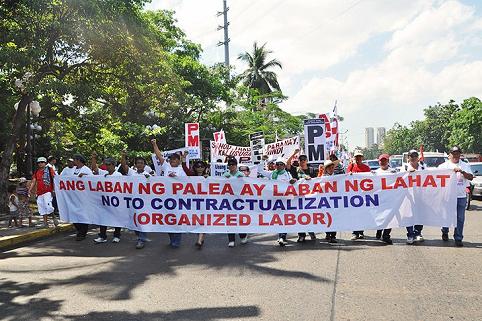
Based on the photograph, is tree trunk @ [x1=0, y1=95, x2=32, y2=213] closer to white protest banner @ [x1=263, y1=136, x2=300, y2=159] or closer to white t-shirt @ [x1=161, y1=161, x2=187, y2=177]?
white t-shirt @ [x1=161, y1=161, x2=187, y2=177]

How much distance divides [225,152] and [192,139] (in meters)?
2.33

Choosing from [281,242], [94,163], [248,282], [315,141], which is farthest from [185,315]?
[315,141]

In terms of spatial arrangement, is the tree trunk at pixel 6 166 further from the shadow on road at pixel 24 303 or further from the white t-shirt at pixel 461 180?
the white t-shirt at pixel 461 180

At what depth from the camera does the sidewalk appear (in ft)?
30.5

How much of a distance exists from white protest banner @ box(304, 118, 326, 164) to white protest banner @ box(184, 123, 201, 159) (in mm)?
5177

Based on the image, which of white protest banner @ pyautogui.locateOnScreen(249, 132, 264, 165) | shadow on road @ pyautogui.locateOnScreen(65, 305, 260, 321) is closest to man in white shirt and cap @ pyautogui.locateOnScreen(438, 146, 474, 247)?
shadow on road @ pyautogui.locateOnScreen(65, 305, 260, 321)

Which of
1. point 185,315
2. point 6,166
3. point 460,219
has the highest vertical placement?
point 6,166

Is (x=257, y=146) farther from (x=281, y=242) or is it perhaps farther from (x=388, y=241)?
(x=388, y=241)

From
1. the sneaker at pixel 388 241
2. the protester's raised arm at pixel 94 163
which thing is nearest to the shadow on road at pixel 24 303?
the protester's raised arm at pixel 94 163

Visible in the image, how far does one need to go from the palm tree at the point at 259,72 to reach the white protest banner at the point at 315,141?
1520 inches

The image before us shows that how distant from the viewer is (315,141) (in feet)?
37.6

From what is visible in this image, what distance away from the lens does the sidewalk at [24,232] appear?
30.5ft

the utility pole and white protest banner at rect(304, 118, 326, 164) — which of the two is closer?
white protest banner at rect(304, 118, 326, 164)

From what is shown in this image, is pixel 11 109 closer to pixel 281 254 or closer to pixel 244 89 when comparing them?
pixel 281 254
